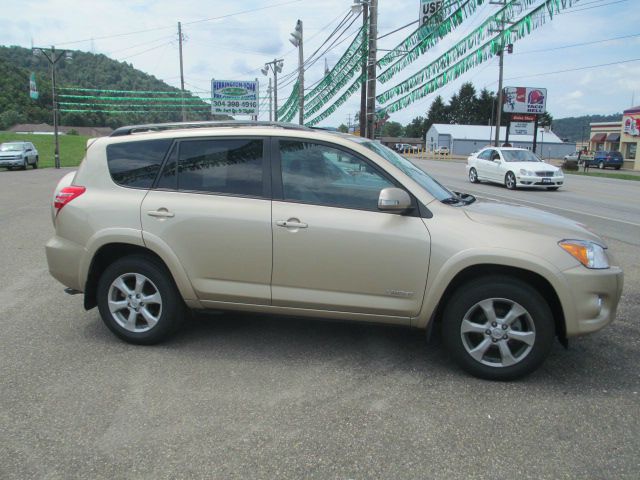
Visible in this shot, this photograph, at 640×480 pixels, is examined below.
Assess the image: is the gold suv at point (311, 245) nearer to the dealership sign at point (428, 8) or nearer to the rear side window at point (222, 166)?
the rear side window at point (222, 166)

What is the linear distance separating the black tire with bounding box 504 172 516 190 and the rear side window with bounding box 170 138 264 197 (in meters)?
18.5

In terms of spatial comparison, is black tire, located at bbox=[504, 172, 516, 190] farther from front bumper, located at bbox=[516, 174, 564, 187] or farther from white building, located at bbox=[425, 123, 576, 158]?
white building, located at bbox=[425, 123, 576, 158]

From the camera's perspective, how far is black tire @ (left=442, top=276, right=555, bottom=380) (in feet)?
12.3

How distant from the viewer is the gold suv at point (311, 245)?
12.4 feet

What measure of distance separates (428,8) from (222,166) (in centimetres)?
929

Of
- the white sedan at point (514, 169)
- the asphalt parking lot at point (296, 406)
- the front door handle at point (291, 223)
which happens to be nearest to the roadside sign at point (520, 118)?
the white sedan at point (514, 169)

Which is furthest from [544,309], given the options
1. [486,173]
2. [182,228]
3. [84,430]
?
[486,173]

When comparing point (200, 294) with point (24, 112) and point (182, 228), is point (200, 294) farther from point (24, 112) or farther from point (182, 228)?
point (24, 112)

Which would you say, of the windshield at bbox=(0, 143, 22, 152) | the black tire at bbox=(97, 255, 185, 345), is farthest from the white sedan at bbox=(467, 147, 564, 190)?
the windshield at bbox=(0, 143, 22, 152)

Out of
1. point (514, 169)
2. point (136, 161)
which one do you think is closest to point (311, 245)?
point (136, 161)

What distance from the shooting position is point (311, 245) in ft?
13.2

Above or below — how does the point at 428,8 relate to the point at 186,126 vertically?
above

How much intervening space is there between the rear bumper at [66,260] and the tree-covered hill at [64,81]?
217ft

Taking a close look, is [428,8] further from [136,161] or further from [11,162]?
[11,162]
